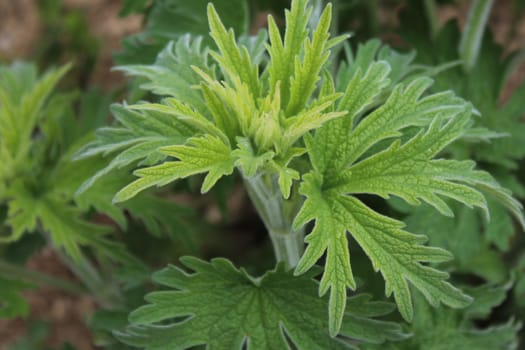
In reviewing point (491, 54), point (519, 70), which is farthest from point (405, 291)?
point (519, 70)

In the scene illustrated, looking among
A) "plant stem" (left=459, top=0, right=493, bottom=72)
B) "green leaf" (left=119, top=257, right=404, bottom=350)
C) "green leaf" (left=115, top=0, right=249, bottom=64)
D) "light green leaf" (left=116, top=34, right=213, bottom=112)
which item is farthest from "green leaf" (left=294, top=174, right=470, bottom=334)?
"plant stem" (left=459, top=0, right=493, bottom=72)

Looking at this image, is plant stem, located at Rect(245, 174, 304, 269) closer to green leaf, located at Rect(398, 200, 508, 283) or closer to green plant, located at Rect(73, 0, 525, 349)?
green plant, located at Rect(73, 0, 525, 349)

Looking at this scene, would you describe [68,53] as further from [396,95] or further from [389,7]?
[396,95]

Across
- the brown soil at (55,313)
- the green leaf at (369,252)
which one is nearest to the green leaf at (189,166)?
the green leaf at (369,252)

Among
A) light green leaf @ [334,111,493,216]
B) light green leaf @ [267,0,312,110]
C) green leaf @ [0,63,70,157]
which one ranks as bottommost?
light green leaf @ [334,111,493,216]

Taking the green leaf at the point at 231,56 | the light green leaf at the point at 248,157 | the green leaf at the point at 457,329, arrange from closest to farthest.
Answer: the light green leaf at the point at 248,157, the green leaf at the point at 231,56, the green leaf at the point at 457,329

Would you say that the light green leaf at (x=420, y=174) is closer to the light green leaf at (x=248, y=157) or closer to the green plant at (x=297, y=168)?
the green plant at (x=297, y=168)

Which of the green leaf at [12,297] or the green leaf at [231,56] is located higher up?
the green leaf at [231,56]
